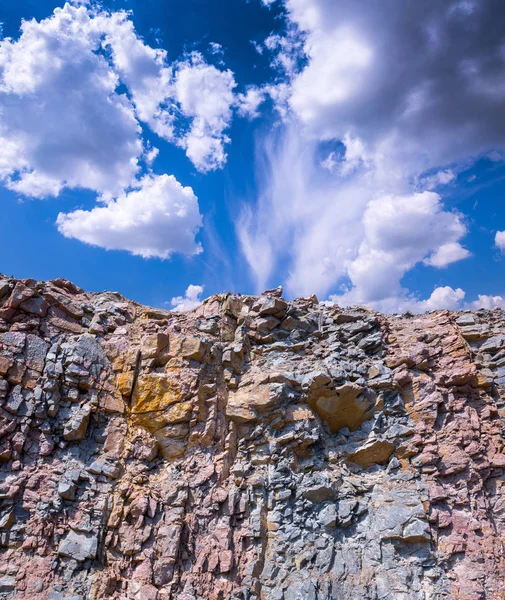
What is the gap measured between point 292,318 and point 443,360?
7.00m

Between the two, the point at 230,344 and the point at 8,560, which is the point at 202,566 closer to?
the point at 8,560

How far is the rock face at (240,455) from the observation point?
13.0 meters

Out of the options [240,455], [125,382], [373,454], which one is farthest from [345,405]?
[125,382]

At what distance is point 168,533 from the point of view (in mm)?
13367

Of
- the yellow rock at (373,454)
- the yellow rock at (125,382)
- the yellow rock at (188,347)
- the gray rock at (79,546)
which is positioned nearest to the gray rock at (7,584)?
the gray rock at (79,546)

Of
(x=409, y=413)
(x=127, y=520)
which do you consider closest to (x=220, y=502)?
(x=127, y=520)

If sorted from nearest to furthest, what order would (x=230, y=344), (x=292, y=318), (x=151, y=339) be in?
(x=151, y=339)
(x=230, y=344)
(x=292, y=318)

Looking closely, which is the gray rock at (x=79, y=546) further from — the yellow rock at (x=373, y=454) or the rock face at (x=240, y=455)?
the yellow rock at (x=373, y=454)

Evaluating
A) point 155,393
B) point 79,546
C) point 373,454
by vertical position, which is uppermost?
point 155,393

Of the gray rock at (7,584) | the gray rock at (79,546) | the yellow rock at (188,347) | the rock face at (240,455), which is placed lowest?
the gray rock at (7,584)

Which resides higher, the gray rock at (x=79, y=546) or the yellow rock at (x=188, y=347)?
the yellow rock at (x=188, y=347)

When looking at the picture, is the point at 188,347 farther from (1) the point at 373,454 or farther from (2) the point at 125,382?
(1) the point at 373,454

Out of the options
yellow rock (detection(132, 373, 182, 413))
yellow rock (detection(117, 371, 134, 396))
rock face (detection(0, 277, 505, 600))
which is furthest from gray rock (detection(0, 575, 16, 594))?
yellow rock (detection(117, 371, 134, 396))

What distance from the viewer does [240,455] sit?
15531mm
